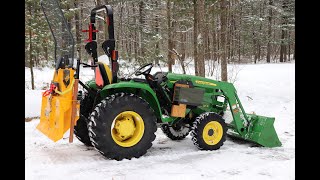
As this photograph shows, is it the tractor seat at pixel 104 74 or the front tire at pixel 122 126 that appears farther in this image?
the tractor seat at pixel 104 74

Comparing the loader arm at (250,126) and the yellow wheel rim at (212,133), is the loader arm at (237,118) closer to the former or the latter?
the loader arm at (250,126)

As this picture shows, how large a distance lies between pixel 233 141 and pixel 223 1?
7.42 m

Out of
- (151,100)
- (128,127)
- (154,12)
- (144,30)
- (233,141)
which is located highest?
(154,12)

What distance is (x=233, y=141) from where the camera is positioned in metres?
6.87

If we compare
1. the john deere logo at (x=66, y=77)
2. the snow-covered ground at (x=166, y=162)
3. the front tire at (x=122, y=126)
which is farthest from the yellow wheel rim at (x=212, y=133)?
the john deere logo at (x=66, y=77)

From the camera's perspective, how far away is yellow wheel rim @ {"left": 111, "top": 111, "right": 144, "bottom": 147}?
525 centimetres

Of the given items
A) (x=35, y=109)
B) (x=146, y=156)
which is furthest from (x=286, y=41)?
(x=146, y=156)

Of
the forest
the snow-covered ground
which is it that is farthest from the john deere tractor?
the forest

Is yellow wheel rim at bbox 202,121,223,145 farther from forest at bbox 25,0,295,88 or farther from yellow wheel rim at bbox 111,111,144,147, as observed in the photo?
forest at bbox 25,0,295,88

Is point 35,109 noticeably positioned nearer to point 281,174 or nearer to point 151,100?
point 151,100

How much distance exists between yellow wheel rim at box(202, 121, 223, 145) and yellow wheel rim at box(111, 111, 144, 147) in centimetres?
124

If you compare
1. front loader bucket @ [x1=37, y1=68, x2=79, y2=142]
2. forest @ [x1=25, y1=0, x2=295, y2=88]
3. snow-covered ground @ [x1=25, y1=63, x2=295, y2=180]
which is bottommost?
snow-covered ground @ [x1=25, y1=63, x2=295, y2=180]

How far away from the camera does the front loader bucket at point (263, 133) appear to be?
6328 millimetres

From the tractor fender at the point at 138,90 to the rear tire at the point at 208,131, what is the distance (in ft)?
2.29
